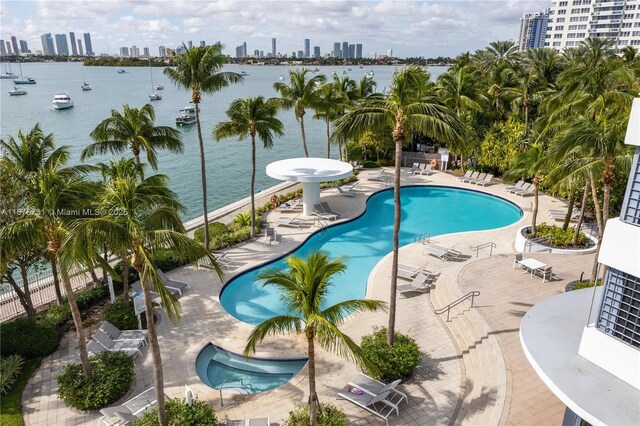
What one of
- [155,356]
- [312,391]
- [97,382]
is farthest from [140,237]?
[97,382]

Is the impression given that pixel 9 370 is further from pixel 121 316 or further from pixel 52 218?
pixel 52 218

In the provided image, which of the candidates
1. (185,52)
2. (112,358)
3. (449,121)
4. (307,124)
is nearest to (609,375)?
(449,121)

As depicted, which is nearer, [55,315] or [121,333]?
[121,333]

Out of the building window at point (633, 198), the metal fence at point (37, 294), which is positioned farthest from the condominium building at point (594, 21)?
the metal fence at point (37, 294)

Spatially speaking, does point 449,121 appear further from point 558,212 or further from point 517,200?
point 517,200

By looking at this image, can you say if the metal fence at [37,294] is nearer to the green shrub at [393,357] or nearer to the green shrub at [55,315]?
the green shrub at [55,315]

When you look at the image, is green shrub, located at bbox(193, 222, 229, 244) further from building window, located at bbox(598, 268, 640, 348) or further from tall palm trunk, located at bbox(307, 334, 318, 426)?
building window, located at bbox(598, 268, 640, 348)
